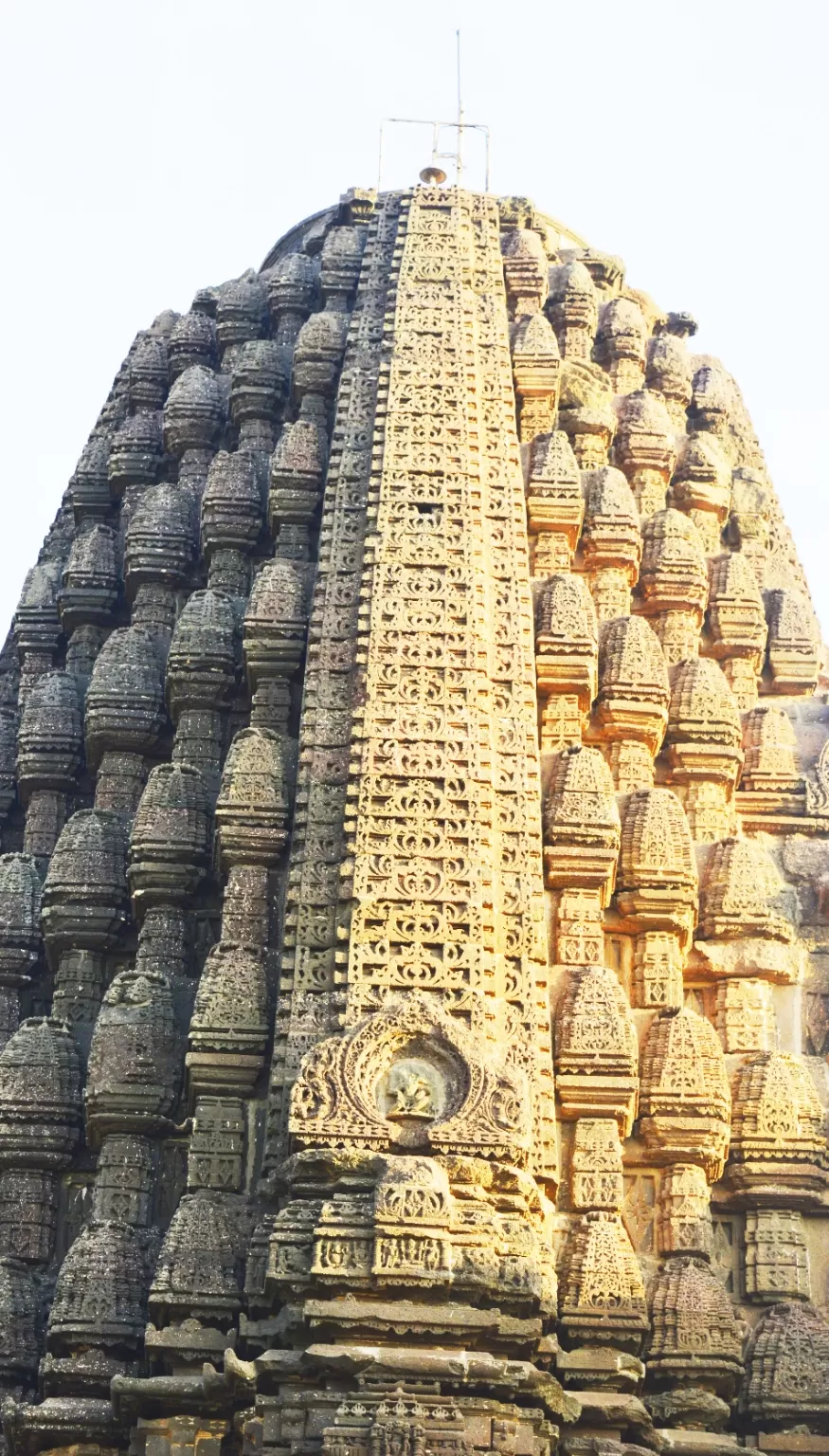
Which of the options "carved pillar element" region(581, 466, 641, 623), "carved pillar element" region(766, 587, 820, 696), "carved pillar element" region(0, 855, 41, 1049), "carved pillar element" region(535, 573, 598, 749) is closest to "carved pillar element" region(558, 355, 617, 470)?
"carved pillar element" region(581, 466, 641, 623)

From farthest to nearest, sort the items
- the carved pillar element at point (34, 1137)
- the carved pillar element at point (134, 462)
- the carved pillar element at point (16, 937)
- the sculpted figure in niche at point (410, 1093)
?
the carved pillar element at point (134, 462) → the carved pillar element at point (16, 937) → the carved pillar element at point (34, 1137) → the sculpted figure in niche at point (410, 1093)

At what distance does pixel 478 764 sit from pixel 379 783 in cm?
67

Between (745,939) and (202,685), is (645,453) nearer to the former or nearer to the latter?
(202,685)

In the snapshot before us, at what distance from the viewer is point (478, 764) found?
15398 millimetres

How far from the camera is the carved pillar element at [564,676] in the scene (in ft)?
55.5

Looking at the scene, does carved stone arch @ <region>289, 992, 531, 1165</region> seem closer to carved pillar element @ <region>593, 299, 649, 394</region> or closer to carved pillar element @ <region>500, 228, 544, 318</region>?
carved pillar element @ <region>593, 299, 649, 394</region>

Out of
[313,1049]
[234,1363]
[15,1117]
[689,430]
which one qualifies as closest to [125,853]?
[15,1117]

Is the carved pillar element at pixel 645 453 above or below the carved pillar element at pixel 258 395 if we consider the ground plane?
below

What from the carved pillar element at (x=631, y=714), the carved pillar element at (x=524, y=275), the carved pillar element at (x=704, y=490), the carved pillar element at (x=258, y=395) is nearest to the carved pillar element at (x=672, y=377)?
the carved pillar element at (x=704, y=490)

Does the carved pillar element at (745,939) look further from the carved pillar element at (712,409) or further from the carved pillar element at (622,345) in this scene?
the carved pillar element at (622,345)

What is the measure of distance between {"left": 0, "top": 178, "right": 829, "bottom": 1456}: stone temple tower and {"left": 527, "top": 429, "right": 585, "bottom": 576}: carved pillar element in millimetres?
42

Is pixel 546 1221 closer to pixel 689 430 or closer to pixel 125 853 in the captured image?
pixel 125 853

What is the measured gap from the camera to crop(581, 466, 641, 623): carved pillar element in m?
18.3

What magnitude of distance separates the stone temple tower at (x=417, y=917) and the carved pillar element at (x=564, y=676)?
0.11 feet
